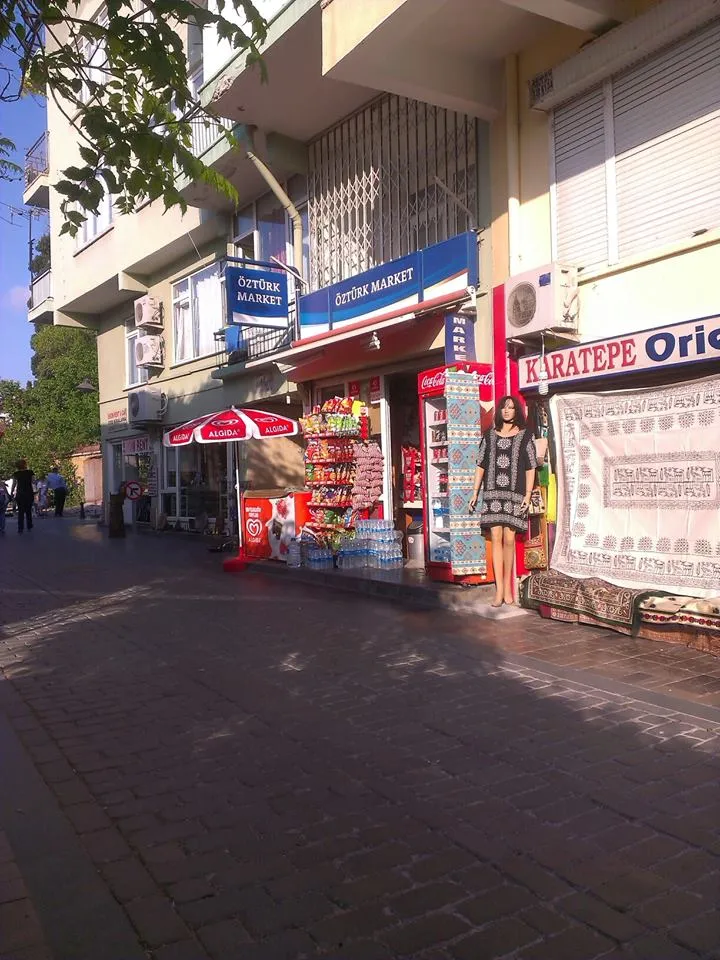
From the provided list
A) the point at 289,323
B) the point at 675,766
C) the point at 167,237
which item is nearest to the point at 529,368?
the point at 675,766

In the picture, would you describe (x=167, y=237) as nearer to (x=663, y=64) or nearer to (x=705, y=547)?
(x=663, y=64)

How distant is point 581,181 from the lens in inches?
326

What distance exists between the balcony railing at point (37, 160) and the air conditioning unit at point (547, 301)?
18.8 meters

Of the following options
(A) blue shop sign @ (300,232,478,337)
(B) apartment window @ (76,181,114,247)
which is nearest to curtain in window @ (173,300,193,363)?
(B) apartment window @ (76,181,114,247)

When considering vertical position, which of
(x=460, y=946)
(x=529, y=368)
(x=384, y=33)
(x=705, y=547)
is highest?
(x=384, y=33)

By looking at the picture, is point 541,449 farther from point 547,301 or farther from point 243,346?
point 243,346

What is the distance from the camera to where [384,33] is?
8078 mm

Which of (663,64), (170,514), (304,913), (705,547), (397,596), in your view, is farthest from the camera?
(170,514)

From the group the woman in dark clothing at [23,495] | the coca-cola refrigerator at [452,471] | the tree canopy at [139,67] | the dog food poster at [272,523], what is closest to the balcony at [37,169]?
the woman in dark clothing at [23,495]

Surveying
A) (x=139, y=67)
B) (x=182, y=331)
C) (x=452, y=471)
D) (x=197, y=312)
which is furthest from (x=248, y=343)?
(x=139, y=67)

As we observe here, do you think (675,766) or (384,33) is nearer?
(675,766)

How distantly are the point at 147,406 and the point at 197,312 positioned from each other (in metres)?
2.88

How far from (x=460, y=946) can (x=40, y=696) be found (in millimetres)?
3900

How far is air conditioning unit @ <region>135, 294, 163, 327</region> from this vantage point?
18.7 meters
